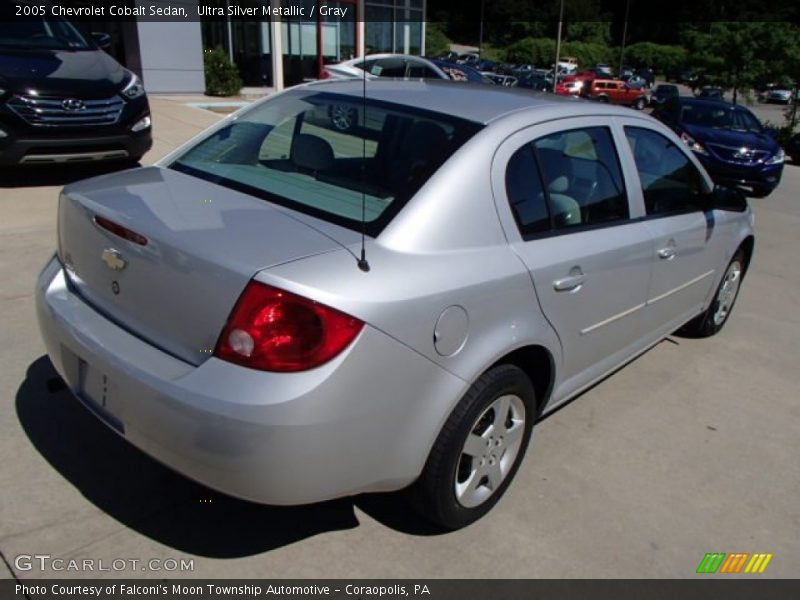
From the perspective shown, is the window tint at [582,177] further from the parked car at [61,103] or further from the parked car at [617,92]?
the parked car at [617,92]

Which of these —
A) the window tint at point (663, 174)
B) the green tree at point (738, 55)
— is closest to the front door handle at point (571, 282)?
the window tint at point (663, 174)

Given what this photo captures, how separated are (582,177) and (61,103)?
534cm

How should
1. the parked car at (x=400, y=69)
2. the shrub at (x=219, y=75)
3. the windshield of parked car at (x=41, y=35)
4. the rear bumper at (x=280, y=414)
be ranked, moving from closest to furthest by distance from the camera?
1. the rear bumper at (x=280, y=414)
2. the windshield of parked car at (x=41, y=35)
3. the parked car at (x=400, y=69)
4. the shrub at (x=219, y=75)

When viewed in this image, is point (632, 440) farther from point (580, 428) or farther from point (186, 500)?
point (186, 500)

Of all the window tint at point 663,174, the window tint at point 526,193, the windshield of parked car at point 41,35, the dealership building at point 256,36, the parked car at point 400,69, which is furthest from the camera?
the dealership building at point 256,36

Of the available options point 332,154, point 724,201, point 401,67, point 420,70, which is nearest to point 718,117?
point 420,70

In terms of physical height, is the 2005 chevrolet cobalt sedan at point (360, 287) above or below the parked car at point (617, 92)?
above

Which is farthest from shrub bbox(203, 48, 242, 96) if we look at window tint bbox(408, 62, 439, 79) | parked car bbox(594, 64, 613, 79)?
parked car bbox(594, 64, 613, 79)

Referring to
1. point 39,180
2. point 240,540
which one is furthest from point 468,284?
point 39,180

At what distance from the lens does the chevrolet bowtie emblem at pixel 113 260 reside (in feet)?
7.66

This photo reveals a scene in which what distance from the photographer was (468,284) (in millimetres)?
2312

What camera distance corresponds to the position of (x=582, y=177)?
3.08 metres

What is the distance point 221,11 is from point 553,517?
2064cm
